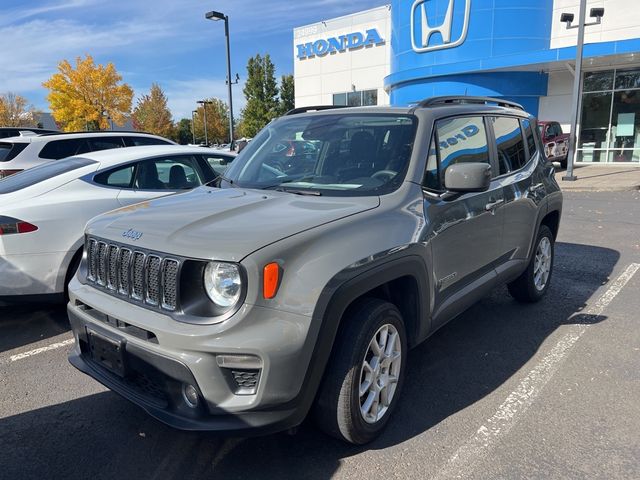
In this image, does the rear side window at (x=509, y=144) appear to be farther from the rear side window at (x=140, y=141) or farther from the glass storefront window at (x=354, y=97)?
the glass storefront window at (x=354, y=97)

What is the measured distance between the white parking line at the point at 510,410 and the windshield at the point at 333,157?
4.92 feet

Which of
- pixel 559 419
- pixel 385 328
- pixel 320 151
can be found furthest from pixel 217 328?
pixel 559 419

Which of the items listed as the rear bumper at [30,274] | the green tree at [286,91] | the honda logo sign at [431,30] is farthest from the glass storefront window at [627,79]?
the green tree at [286,91]

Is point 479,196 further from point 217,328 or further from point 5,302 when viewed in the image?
point 5,302

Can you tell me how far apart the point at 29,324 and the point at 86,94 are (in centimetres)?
4113

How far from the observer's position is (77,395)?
340 centimetres

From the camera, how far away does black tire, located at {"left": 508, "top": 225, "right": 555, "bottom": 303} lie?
476 cm

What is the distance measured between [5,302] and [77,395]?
1339 millimetres

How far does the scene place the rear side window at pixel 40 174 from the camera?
15.1 ft

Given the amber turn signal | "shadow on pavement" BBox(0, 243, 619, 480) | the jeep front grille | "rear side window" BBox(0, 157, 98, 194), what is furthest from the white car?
the amber turn signal

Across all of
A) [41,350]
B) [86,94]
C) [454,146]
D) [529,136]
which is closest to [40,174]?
[41,350]

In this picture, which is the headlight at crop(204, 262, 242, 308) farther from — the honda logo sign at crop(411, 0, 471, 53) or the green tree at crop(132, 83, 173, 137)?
the green tree at crop(132, 83, 173, 137)

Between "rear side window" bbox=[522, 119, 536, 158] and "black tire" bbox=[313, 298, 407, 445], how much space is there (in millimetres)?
2813

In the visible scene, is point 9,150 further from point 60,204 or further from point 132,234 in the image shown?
point 132,234
